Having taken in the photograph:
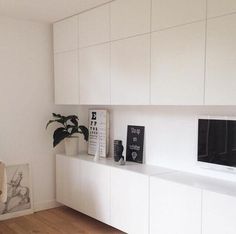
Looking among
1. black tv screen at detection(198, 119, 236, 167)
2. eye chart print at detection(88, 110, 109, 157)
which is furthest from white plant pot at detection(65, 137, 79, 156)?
black tv screen at detection(198, 119, 236, 167)

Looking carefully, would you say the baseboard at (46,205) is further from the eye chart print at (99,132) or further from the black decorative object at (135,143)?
the black decorative object at (135,143)

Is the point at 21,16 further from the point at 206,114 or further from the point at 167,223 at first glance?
the point at 167,223

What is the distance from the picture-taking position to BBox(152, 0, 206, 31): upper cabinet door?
2.42 m

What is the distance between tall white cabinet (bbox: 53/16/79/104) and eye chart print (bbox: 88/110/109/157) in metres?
0.35

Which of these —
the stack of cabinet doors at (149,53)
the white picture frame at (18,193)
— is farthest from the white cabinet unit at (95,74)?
the white picture frame at (18,193)

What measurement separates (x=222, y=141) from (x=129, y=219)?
1188mm

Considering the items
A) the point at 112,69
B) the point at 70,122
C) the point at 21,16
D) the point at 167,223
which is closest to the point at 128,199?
the point at 167,223

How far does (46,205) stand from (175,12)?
2.93m

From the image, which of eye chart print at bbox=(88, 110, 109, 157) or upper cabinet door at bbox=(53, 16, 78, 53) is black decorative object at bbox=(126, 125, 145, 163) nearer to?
eye chart print at bbox=(88, 110, 109, 157)

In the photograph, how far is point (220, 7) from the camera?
7.46 feet

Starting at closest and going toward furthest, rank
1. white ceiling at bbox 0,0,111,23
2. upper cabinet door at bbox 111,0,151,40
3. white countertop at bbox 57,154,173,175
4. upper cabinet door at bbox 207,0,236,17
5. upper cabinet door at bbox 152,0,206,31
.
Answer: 1. upper cabinet door at bbox 207,0,236,17
2. upper cabinet door at bbox 152,0,206,31
3. upper cabinet door at bbox 111,0,151,40
4. white countertop at bbox 57,154,173,175
5. white ceiling at bbox 0,0,111,23

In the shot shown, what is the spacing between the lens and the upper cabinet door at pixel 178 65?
246 cm

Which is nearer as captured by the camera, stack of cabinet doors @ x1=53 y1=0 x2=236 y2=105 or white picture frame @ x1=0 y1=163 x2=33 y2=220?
stack of cabinet doors @ x1=53 y1=0 x2=236 y2=105

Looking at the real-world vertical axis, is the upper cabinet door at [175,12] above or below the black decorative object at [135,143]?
above
